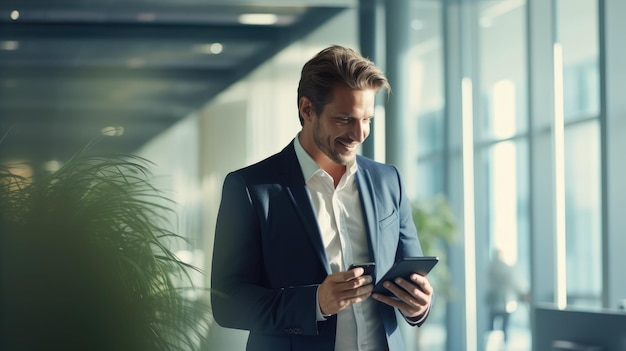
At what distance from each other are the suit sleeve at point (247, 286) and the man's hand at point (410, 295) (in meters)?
0.18

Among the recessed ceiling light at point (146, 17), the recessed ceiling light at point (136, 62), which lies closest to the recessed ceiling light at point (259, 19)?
the recessed ceiling light at point (146, 17)

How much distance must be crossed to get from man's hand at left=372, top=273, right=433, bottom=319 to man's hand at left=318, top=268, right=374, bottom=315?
0.26 feet

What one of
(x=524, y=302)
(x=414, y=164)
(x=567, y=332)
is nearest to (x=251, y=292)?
(x=567, y=332)

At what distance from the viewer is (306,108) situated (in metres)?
2.11

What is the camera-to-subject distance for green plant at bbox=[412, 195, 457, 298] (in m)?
7.60

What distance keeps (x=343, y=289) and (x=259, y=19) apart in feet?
Result: 18.4

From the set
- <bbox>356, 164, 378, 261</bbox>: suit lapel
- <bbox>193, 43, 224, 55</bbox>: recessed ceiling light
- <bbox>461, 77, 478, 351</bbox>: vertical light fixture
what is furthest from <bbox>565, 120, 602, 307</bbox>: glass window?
<bbox>356, 164, 378, 261</bbox>: suit lapel

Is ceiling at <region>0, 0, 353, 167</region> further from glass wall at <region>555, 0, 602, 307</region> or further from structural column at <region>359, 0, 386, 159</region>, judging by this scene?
glass wall at <region>555, 0, 602, 307</region>

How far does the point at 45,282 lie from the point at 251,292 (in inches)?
41.2

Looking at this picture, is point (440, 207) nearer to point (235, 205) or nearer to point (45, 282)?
point (235, 205)

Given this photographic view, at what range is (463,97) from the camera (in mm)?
8438

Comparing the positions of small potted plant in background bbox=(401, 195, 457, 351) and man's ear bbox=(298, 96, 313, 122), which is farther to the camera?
small potted plant in background bbox=(401, 195, 457, 351)

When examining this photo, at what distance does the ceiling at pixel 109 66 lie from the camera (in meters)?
6.80

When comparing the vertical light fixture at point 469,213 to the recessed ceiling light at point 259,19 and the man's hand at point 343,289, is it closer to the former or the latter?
the recessed ceiling light at point 259,19
